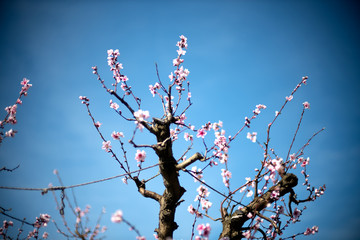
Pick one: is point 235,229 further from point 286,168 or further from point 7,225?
point 7,225

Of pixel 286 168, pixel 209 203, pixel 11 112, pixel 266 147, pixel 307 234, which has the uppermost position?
pixel 11 112

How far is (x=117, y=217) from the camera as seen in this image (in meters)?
2.16

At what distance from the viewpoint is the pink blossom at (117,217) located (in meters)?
2.14

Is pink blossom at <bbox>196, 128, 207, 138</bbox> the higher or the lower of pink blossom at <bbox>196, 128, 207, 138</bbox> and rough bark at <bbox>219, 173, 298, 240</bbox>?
the higher

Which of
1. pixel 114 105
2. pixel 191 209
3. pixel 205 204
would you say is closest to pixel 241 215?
pixel 205 204

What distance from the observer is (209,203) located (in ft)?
17.3

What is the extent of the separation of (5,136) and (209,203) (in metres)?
5.35

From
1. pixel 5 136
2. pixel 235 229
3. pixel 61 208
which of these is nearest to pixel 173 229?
pixel 235 229

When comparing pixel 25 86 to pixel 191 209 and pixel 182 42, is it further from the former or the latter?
pixel 191 209

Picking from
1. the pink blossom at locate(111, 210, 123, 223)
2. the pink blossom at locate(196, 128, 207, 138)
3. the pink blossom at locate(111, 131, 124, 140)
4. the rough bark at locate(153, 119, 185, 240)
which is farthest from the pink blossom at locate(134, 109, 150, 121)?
the pink blossom at locate(196, 128, 207, 138)

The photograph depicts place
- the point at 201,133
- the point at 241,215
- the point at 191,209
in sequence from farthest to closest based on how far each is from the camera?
the point at 191,209, the point at 201,133, the point at 241,215

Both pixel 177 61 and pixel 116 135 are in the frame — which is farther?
pixel 177 61

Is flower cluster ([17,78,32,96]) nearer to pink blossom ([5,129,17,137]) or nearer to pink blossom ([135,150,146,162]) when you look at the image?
pink blossom ([5,129,17,137])

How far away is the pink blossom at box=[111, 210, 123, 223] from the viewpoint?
214 centimetres
